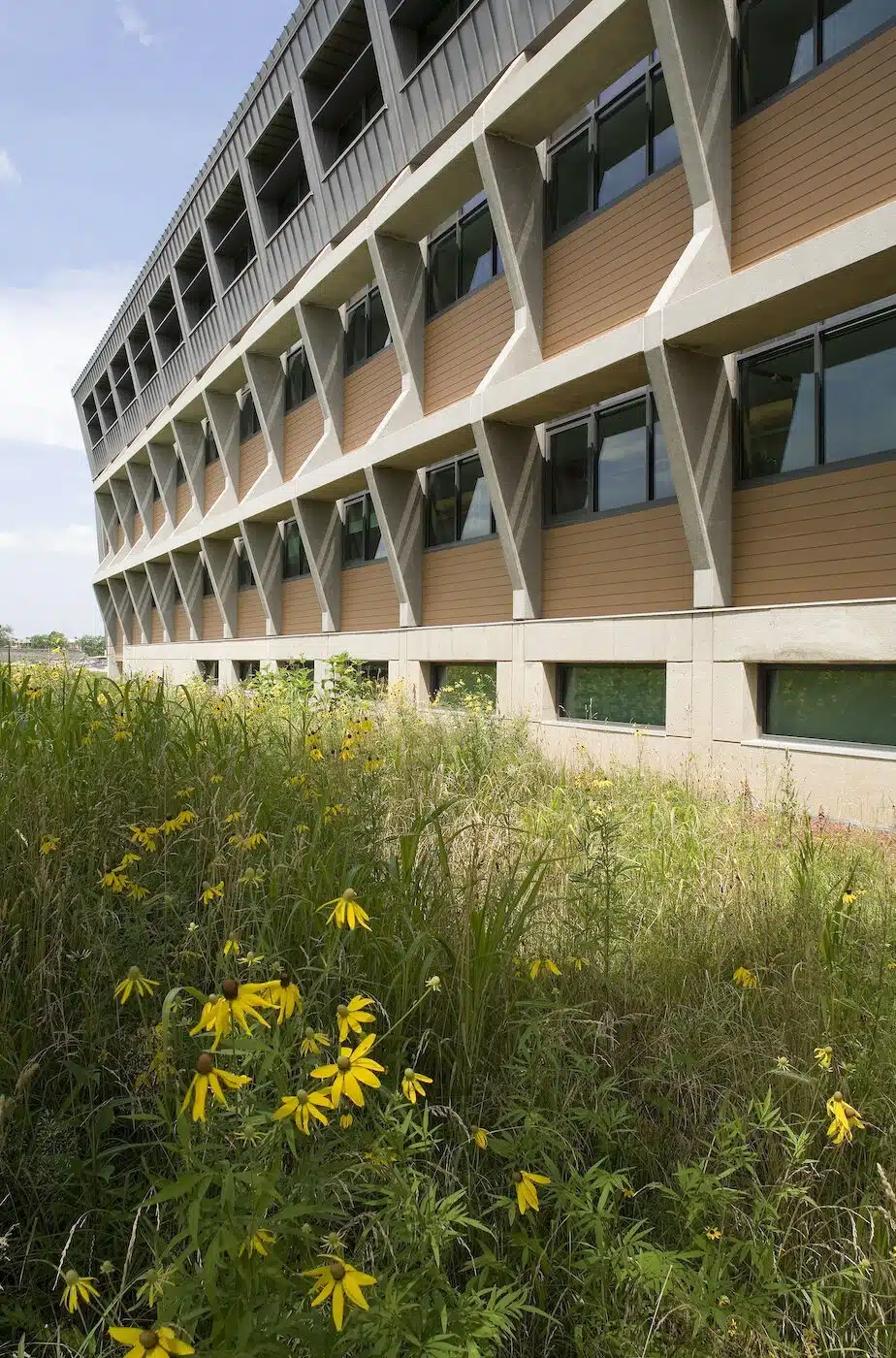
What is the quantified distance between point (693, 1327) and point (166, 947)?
2059 millimetres

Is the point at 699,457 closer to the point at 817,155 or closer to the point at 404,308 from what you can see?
the point at 817,155

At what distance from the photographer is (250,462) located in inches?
1093

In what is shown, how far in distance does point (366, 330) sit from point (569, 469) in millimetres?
8624

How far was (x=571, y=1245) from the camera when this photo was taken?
2.41 m

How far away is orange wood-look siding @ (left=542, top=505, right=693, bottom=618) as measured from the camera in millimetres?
12320

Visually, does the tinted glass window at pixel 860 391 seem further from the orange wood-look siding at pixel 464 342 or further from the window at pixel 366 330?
the window at pixel 366 330

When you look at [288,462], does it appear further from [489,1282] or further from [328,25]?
[489,1282]

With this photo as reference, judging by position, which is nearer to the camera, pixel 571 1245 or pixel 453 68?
pixel 571 1245

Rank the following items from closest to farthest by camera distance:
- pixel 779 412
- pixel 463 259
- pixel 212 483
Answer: pixel 779 412, pixel 463 259, pixel 212 483

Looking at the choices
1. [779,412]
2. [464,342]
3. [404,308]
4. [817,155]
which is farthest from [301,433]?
[817,155]

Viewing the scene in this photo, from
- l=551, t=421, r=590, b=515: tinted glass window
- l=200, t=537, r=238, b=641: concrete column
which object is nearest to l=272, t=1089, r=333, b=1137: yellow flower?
l=551, t=421, r=590, b=515: tinted glass window

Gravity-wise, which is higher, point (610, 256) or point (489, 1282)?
point (610, 256)

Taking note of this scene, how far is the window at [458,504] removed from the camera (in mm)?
16844

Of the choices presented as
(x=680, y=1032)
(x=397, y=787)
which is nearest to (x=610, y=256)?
(x=397, y=787)
